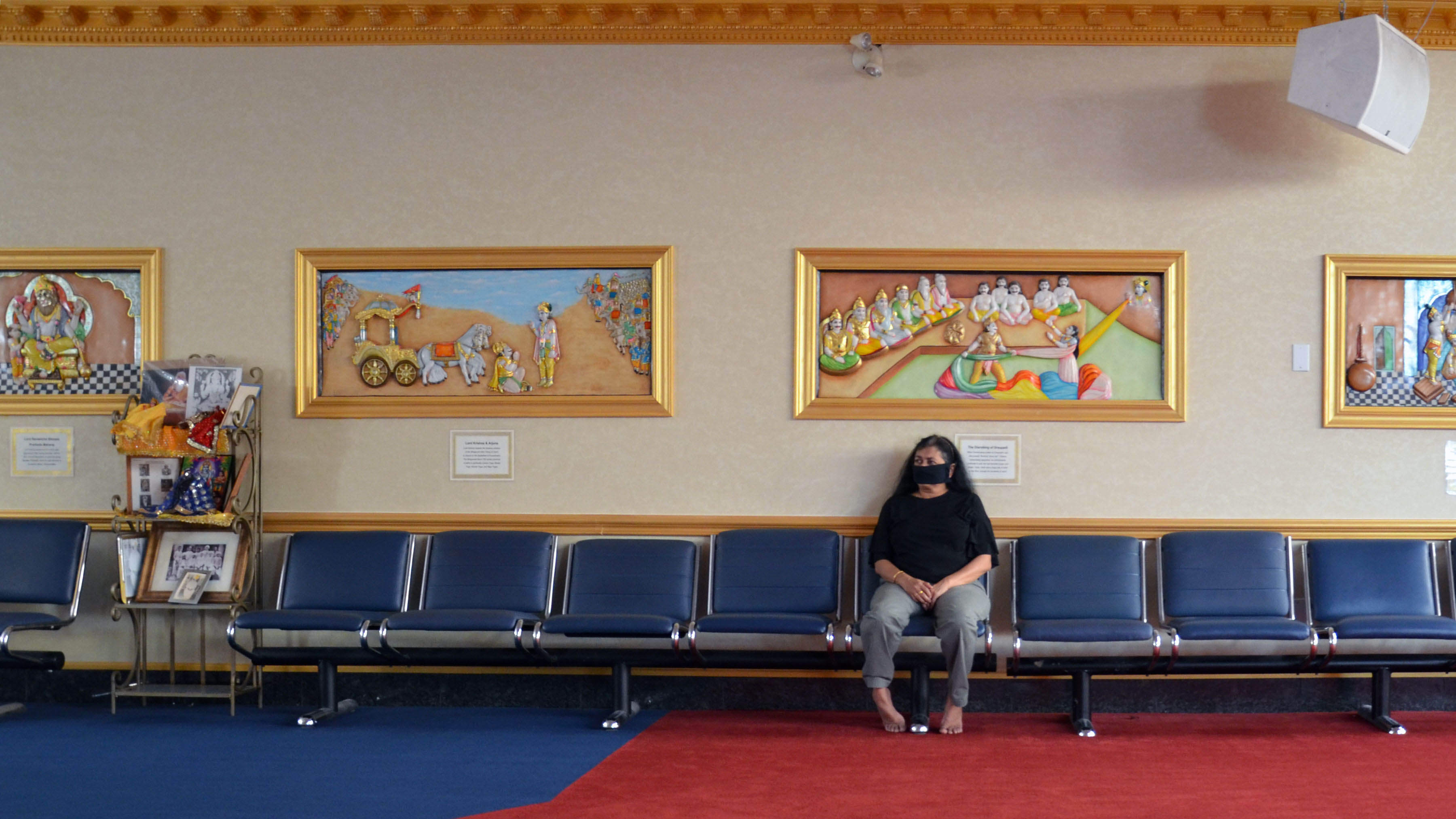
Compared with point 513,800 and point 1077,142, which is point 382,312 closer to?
point 513,800

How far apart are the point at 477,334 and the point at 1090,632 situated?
342 centimetres

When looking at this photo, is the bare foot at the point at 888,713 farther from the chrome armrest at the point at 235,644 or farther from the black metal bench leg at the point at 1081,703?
the chrome armrest at the point at 235,644

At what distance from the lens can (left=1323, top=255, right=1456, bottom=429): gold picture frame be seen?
5617 mm

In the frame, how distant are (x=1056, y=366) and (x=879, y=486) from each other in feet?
3.67

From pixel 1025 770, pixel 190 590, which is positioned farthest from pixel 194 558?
pixel 1025 770

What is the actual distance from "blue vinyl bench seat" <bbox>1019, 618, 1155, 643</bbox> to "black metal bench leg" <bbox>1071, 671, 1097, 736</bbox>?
234mm

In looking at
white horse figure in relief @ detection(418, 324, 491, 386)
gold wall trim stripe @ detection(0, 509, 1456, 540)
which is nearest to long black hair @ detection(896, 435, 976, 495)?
gold wall trim stripe @ detection(0, 509, 1456, 540)

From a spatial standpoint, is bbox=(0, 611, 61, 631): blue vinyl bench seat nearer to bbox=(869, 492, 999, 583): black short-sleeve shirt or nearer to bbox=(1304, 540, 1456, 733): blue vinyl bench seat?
bbox=(869, 492, 999, 583): black short-sleeve shirt

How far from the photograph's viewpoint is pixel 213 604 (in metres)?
5.47

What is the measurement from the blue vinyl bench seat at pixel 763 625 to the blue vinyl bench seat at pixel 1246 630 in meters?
1.66

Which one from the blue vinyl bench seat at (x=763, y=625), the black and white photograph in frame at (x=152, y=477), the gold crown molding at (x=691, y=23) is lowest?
the blue vinyl bench seat at (x=763, y=625)

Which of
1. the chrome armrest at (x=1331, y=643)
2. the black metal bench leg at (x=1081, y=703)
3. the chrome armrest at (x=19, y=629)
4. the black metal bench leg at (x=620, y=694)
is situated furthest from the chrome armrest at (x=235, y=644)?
the chrome armrest at (x=1331, y=643)

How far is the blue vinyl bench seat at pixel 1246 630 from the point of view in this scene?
490 cm

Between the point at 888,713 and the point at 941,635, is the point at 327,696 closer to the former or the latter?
the point at 888,713
